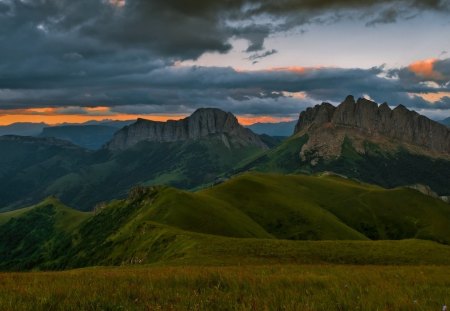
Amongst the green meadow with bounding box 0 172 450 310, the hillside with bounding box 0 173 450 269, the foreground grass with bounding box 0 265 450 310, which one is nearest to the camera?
the foreground grass with bounding box 0 265 450 310

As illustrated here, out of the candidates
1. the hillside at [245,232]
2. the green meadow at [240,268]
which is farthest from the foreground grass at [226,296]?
the hillside at [245,232]

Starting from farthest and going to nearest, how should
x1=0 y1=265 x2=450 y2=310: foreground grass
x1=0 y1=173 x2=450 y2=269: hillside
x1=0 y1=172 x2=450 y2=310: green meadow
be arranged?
x1=0 y1=173 x2=450 y2=269: hillside, x1=0 y1=172 x2=450 y2=310: green meadow, x1=0 y1=265 x2=450 y2=310: foreground grass

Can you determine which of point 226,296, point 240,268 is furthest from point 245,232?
point 226,296

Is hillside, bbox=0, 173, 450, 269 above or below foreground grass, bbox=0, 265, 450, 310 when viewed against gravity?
below

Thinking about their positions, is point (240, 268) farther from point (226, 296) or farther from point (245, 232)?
point (245, 232)

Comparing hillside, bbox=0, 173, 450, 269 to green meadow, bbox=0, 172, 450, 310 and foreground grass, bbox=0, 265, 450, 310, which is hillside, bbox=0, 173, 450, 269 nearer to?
green meadow, bbox=0, 172, 450, 310

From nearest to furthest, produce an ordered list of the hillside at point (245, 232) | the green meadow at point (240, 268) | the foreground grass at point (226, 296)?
the foreground grass at point (226, 296) → the green meadow at point (240, 268) → the hillside at point (245, 232)

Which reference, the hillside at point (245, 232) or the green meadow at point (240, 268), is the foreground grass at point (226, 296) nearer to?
the green meadow at point (240, 268)

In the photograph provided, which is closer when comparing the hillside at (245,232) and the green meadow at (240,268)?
the green meadow at (240,268)

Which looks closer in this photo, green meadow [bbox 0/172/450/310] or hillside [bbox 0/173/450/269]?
green meadow [bbox 0/172/450/310]

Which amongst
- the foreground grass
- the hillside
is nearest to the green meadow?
the foreground grass

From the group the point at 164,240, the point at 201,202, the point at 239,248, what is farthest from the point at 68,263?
the point at 239,248

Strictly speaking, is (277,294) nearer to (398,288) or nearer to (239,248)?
(398,288)

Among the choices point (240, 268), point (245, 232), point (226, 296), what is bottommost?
point (245, 232)
